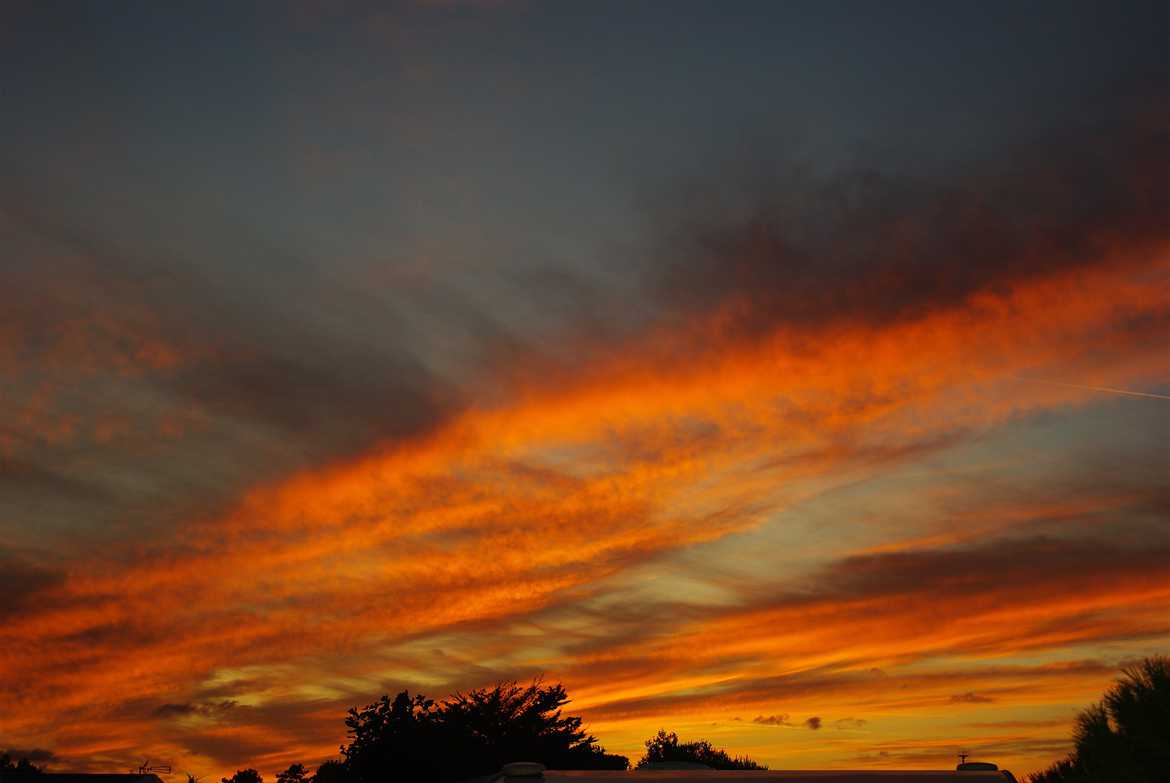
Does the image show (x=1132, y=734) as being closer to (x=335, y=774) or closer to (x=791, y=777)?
(x=791, y=777)

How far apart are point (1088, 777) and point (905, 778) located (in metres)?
4.17

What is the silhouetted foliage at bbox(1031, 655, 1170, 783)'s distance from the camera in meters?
22.1

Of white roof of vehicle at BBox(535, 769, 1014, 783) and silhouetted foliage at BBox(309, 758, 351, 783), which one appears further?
silhouetted foliage at BBox(309, 758, 351, 783)

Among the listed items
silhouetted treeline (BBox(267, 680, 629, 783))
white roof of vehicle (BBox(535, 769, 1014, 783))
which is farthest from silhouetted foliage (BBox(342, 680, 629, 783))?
white roof of vehicle (BBox(535, 769, 1014, 783))

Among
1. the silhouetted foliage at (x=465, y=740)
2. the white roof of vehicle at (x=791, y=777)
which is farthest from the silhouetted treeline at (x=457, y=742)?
the white roof of vehicle at (x=791, y=777)

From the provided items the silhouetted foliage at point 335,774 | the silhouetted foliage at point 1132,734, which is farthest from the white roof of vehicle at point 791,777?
the silhouetted foliage at point 335,774

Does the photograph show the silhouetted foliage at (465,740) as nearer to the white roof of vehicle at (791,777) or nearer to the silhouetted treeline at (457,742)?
the silhouetted treeline at (457,742)

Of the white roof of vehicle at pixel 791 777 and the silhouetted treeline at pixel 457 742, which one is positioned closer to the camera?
the white roof of vehicle at pixel 791 777

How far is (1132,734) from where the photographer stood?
22562mm

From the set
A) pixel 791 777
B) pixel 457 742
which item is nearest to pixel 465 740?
pixel 457 742

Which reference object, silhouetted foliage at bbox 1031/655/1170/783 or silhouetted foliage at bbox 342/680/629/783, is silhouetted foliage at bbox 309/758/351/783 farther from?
silhouetted foliage at bbox 1031/655/1170/783

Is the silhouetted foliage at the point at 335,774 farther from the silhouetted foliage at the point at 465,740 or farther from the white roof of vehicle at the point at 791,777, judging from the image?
the white roof of vehicle at the point at 791,777

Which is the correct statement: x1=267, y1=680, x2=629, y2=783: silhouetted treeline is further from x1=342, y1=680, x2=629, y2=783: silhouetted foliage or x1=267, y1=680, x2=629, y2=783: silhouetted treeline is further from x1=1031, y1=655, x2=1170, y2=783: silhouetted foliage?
x1=1031, y1=655, x2=1170, y2=783: silhouetted foliage

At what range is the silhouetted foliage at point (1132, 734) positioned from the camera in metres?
22.1
